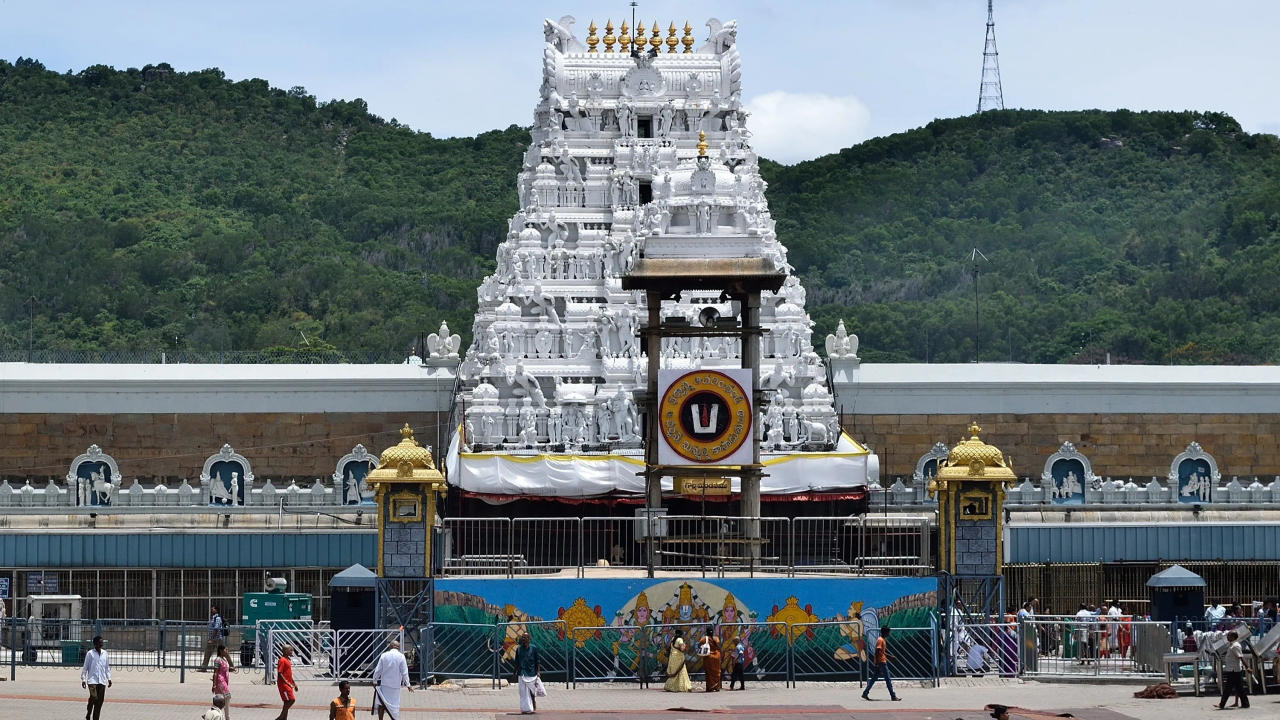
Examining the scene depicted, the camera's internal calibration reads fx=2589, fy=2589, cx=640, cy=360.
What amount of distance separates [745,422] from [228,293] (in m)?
79.9

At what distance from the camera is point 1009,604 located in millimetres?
58156

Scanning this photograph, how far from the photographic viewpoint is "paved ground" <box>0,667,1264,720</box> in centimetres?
3856

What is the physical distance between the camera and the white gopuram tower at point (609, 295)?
6066 centimetres

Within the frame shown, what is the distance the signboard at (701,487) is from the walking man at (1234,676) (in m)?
11.6

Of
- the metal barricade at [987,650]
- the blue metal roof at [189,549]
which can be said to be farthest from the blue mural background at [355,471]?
the metal barricade at [987,650]

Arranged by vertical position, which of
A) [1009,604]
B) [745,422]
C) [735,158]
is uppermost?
[735,158]

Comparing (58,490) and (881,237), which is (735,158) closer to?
(58,490)

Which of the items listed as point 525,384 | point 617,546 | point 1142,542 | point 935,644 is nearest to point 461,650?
point 617,546

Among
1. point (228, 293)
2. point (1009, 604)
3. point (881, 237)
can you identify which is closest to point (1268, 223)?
point (881, 237)

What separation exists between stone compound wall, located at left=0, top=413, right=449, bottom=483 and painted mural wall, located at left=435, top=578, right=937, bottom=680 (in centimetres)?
2525

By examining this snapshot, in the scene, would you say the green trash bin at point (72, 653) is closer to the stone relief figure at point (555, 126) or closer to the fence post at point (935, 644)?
the fence post at point (935, 644)

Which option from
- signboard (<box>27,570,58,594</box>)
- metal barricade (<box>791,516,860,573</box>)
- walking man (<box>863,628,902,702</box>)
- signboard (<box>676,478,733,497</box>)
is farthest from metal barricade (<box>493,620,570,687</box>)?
signboard (<box>27,570,58,594</box>)

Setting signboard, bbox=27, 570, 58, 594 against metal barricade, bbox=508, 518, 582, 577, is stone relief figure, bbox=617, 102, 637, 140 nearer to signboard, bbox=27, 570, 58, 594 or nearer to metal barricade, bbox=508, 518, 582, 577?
metal barricade, bbox=508, 518, 582, 577

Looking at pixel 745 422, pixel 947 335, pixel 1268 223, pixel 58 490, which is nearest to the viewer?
pixel 745 422
